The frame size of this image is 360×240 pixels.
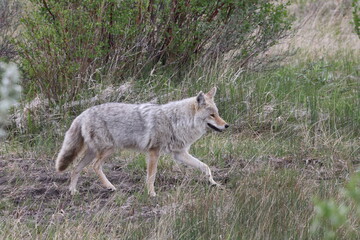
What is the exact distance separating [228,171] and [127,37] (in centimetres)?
308

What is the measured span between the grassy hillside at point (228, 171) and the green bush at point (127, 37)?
39 centimetres

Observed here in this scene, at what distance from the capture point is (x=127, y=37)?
9281 mm

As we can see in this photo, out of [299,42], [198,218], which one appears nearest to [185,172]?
[198,218]

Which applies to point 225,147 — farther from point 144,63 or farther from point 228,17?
point 228,17

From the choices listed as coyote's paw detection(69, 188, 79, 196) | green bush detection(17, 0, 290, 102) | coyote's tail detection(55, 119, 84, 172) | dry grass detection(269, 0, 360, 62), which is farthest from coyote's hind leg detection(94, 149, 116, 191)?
dry grass detection(269, 0, 360, 62)

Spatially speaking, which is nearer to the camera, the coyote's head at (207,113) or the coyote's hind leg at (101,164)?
the coyote's hind leg at (101,164)

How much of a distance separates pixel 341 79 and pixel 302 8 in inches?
A: 260

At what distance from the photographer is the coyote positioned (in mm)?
6723

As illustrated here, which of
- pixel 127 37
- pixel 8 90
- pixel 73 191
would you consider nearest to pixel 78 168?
pixel 73 191

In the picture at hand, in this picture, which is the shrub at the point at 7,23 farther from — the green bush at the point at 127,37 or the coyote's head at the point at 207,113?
the coyote's head at the point at 207,113

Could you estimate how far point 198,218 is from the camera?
519cm

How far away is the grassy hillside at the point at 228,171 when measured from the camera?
5.09 m

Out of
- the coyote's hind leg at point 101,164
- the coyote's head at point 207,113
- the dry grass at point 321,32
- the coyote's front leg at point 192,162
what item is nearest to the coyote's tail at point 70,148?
the coyote's hind leg at point 101,164

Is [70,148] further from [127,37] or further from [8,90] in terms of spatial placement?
[127,37]
